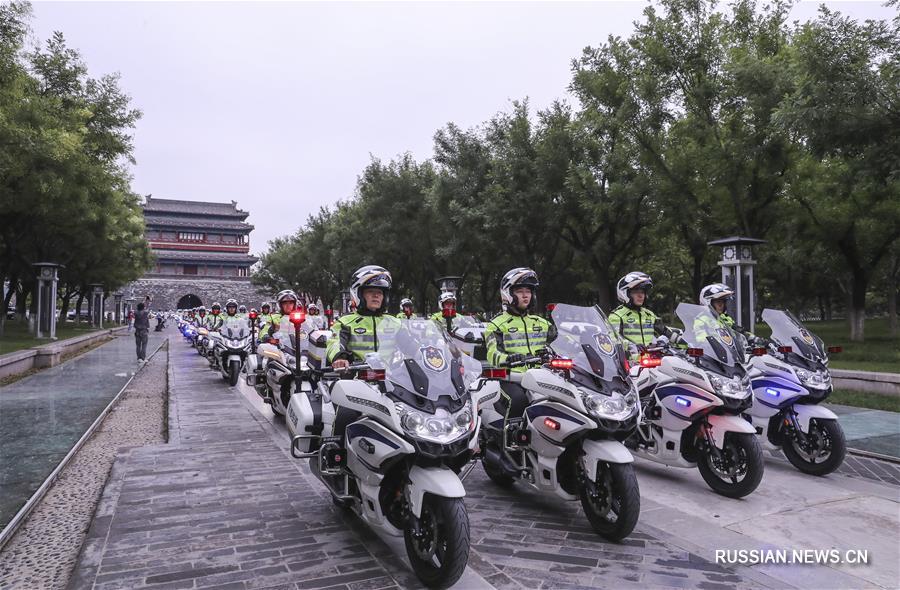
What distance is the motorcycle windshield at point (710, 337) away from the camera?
5578 mm

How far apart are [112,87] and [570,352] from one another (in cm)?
2289

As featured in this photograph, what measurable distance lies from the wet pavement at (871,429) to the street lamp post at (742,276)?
11.8 feet

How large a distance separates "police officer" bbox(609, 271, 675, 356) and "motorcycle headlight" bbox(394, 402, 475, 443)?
4.35 meters

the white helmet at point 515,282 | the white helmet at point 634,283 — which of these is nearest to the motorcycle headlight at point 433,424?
the white helmet at point 515,282

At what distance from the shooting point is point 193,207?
8319cm

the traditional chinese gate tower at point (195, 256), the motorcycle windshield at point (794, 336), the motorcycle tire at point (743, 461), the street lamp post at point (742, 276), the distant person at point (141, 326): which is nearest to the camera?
the motorcycle tire at point (743, 461)

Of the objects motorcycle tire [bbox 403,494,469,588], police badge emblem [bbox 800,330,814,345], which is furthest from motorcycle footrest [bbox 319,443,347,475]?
police badge emblem [bbox 800,330,814,345]

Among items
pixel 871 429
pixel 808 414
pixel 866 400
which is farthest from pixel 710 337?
pixel 866 400

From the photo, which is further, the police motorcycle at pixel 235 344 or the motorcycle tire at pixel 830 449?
the police motorcycle at pixel 235 344

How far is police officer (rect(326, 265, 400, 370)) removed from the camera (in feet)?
16.4

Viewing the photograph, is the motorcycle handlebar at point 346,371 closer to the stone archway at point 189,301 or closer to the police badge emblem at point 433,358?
the police badge emblem at point 433,358

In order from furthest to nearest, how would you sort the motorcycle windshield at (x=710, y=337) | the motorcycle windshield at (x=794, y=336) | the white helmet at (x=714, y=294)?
the white helmet at (x=714, y=294)
the motorcycle windshield at (x=794, y=336)
the motorcycle windshield at (x=710, y=337)

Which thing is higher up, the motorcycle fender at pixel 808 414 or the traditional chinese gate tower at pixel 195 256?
the traditional chinese gate tower at pixel 195 256

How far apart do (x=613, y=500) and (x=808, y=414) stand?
9.45 ft
